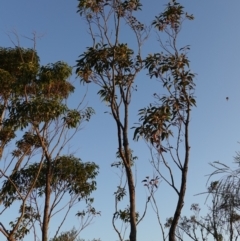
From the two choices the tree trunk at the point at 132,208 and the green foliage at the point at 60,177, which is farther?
the green foliage at the point at 60,177

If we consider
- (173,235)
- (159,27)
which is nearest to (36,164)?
(159,27)

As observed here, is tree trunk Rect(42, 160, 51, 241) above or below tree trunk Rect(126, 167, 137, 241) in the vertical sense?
above

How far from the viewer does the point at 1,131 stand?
14359 mm

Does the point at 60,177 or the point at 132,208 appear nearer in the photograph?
the point at 132,208

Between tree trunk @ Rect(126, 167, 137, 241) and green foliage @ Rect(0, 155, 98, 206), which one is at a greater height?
green foliage @ Rect(0, 155, 98, 206)

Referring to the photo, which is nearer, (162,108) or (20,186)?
(162,108)

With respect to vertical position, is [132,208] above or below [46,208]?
below

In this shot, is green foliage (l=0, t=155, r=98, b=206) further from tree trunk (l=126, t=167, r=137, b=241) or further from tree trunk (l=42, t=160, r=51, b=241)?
tree trunk (l=126, t=167, r=137, b=241)

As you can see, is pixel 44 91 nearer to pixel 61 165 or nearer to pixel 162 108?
pixel 61 165

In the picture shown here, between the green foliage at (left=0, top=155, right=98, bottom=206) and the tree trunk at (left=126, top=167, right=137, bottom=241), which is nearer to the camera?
the tree trunk at (left=126, top=167, right=137, bottom=241)

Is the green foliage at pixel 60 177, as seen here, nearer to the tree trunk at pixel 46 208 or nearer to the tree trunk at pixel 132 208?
the tree trunk at pixel 46 208

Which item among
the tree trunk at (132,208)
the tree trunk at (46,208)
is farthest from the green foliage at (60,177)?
the tree trunk at (132,208)

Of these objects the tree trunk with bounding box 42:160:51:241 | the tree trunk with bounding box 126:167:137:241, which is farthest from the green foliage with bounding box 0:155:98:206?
the tree trunk with bounding box 126:167:137:241

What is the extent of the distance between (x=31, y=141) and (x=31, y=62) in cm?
271
